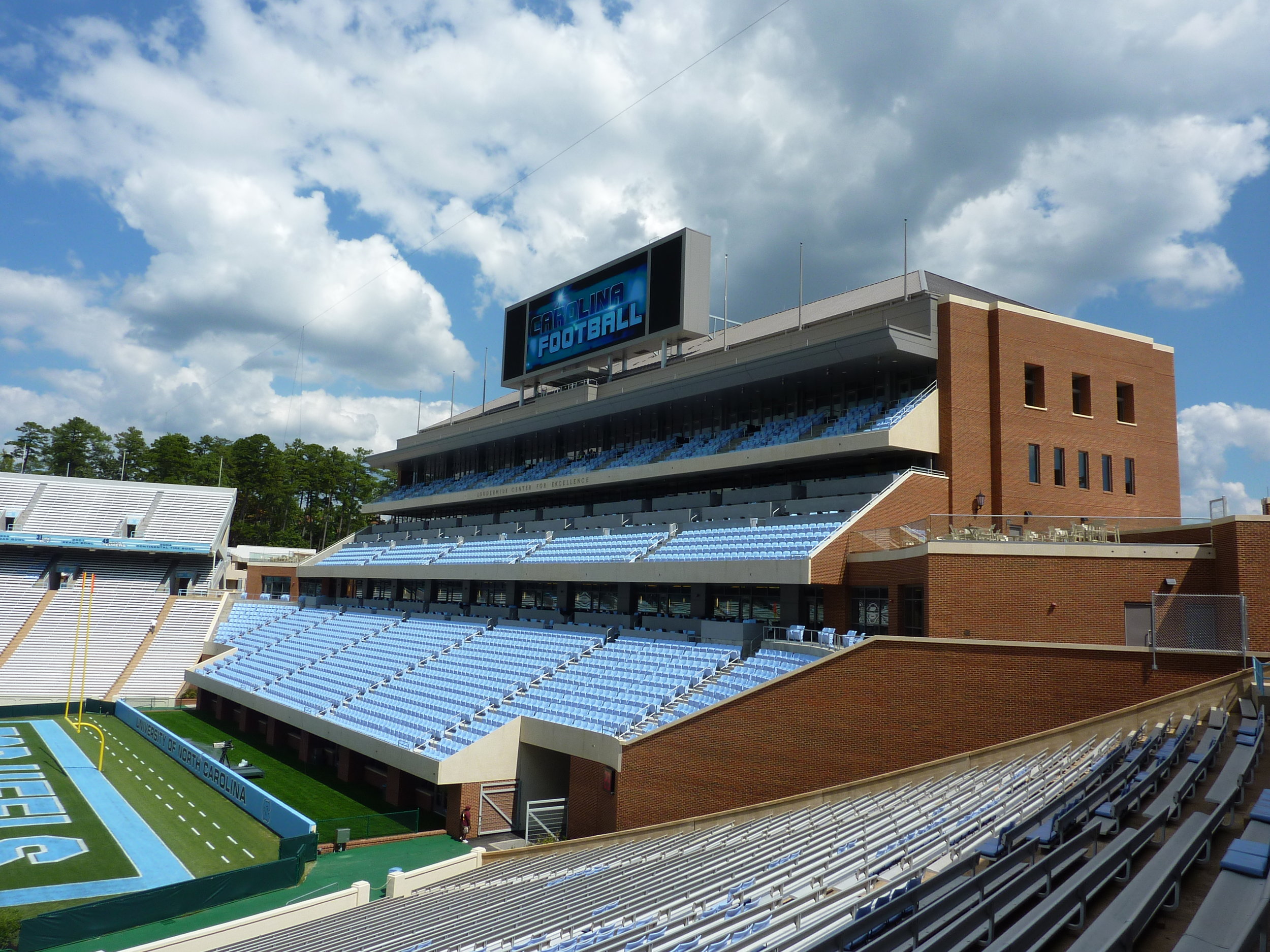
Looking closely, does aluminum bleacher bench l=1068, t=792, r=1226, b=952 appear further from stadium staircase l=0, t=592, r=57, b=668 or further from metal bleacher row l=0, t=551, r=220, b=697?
stadium staircase l=0, t=592, r=57, b=668

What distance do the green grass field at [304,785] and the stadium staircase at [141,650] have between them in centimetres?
872

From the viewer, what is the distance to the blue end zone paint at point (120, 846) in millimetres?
19203

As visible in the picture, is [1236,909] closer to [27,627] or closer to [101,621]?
[101,621]

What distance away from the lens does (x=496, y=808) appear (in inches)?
899

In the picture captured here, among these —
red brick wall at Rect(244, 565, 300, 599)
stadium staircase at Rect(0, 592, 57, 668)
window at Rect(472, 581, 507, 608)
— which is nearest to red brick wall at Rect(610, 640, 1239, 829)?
window at Rect(472, 581, 507, 608)

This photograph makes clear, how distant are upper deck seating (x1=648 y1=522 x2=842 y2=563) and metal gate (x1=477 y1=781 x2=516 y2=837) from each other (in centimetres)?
862

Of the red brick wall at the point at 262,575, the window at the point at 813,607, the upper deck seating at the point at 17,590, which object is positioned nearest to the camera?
the window at the point at 813,607

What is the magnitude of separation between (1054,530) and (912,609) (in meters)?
3.72

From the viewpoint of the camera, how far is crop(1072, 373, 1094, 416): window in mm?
27641

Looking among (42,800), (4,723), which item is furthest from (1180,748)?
(4,723)

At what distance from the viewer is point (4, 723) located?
38.5m

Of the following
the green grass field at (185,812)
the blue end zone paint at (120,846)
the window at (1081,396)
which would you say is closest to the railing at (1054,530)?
the window at (1081,396)

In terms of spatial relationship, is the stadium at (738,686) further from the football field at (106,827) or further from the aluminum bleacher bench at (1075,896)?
the football field at (106,827)

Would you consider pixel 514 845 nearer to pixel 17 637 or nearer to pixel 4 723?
pixel 4 723
